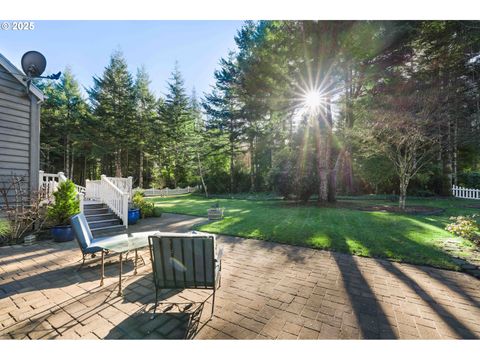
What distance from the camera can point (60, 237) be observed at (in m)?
5.29

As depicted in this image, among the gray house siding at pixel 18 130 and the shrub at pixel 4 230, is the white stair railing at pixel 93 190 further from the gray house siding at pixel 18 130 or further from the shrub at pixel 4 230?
the shrub at pixel 4 230

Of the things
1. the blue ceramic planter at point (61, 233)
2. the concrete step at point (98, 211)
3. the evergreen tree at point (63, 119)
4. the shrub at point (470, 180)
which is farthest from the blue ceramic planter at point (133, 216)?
the shrub at point (470, 180)

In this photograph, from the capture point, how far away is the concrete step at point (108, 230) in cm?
624

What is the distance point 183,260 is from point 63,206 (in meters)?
5.10

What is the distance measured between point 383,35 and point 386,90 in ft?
12.9

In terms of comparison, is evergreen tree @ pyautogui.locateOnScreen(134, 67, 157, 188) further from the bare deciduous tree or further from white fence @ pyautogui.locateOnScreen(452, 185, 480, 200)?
white fence @ pyautogui.locateOnScreen(452, 185, 480, 200)

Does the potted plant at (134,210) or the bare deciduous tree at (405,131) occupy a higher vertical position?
the bare deciduous tree at (405,131)

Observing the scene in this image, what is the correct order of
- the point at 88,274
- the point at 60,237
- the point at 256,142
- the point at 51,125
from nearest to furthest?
the point at 88,274
the point at 60,237
the point at 51,125
the point at 256,142

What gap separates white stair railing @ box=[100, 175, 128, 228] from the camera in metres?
6.81

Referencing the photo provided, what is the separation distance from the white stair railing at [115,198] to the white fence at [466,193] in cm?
2005

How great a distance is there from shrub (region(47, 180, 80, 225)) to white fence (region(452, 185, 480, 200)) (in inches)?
837
